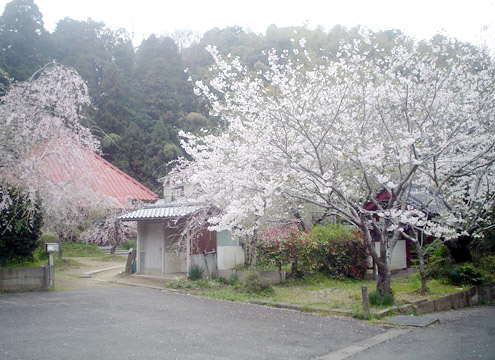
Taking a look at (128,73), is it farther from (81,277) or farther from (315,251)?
(315,251)

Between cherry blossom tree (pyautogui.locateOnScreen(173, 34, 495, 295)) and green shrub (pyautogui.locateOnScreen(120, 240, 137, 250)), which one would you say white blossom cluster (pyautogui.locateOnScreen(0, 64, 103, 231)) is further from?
green shrub (pyautogui.locateOnScreen(120, 240, 137, 250))

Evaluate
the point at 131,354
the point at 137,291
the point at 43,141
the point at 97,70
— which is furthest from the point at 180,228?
the point at 97,70

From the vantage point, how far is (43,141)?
11375 millimetres

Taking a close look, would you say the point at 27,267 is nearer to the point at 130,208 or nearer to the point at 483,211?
the point at 130,208

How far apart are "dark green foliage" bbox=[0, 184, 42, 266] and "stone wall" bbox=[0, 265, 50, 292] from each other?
0.51 meters

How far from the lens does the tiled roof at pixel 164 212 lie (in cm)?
1355

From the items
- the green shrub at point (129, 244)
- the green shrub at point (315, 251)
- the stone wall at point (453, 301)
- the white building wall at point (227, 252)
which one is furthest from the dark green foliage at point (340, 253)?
the green shrub at point (129, 244)

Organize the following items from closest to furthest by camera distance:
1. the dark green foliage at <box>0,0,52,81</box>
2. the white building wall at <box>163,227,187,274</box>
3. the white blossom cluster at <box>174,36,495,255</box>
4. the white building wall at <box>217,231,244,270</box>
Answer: the white blossom cluster at <box>174,36,495,255</box>
the white building wall at <box>217,231,244,270</box>
the white building wall at <box>163,227,187,274</box>
the dark green foliage at <box>0,0,52,81</box>

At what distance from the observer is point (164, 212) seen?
47.6 ft

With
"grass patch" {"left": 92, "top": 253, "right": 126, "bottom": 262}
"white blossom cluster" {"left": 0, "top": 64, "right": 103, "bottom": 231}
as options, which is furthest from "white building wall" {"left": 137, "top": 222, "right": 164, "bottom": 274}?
"grass patch" {"left": 92, "top": 253, "right": 126, "bottom": 262}

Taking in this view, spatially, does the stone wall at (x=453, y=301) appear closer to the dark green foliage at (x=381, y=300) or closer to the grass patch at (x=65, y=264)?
the dark green foliage at (x=381, y=300)

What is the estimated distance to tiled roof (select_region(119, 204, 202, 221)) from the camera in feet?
44.4

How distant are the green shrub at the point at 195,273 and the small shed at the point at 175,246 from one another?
20 cm

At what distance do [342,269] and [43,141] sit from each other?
410 inches
